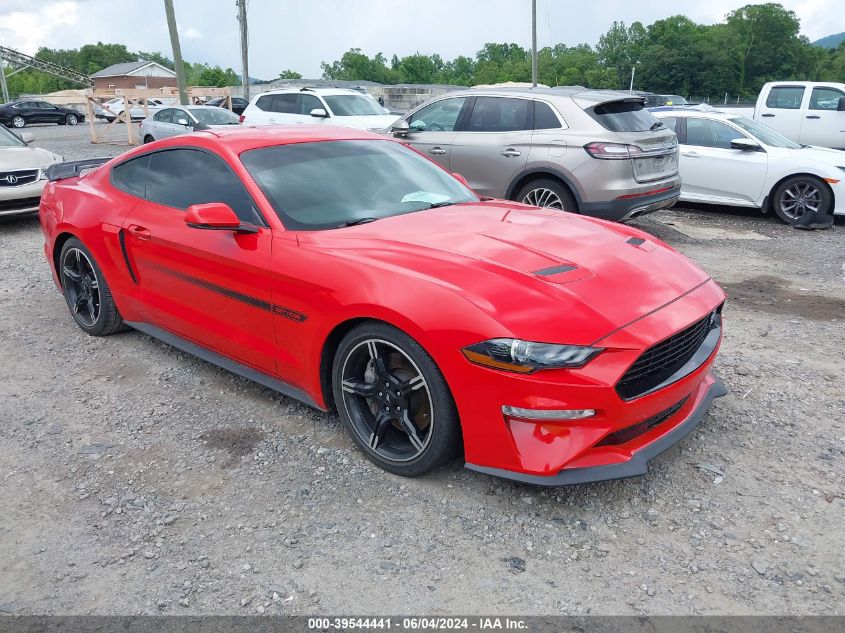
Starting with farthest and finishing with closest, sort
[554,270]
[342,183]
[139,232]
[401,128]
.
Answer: [401,128] < [139,232] < [342,183] < [554,270]

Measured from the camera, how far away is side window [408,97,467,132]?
856 cm

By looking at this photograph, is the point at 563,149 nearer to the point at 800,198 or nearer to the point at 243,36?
the point at 800,198

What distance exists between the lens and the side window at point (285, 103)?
46.7 ft

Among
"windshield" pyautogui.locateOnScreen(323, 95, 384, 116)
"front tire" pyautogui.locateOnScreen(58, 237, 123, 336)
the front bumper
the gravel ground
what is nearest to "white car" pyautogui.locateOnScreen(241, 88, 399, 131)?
"windshield" pyautogui.locateOnScreen(323, 95, 384, 116)

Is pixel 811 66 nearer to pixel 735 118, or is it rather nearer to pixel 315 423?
pixel 735 118

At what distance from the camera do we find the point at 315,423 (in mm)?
3811

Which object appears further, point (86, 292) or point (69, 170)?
point (69, 170)

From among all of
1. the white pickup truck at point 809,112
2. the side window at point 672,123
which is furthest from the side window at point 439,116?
the white pickup truck at point 809,112

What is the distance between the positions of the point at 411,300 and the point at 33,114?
40668 mm

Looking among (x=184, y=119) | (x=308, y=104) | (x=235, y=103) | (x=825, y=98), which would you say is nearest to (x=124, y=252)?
(x=308, y=104)

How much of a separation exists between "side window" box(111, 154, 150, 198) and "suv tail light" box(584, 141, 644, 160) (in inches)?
178

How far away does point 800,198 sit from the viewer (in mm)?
9062

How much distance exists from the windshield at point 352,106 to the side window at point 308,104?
0.18 m

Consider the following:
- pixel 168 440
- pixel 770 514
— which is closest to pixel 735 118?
pixel 770 514
